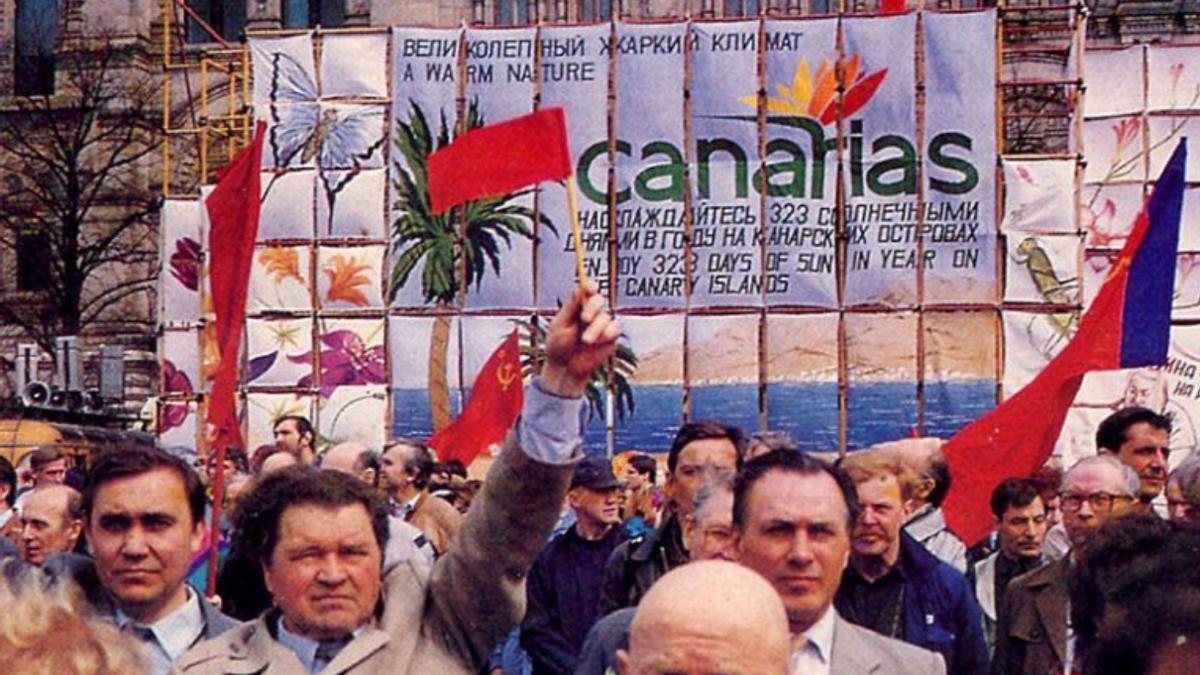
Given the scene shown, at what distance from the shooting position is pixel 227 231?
404 inches

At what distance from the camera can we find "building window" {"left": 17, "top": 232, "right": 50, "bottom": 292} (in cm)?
4038

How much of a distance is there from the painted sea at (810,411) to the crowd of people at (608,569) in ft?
42.0

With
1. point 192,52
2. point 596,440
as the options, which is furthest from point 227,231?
point 192,52

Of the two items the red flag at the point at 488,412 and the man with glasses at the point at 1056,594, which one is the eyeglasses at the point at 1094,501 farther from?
the red flag at the point at 488,412

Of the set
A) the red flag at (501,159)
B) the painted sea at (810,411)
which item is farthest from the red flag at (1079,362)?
the painted sea at (810,411)

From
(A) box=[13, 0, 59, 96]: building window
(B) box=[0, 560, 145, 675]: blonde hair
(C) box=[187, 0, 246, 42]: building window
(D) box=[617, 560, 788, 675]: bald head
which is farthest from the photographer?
(A) box=[13, 0, 59, 96]: building window

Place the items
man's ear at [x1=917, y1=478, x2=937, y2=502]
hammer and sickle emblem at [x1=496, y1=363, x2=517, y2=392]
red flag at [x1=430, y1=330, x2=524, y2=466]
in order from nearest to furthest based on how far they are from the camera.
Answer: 1. man's ear at [x1=917, y1=478, x2=937, y2=502]
2. hammer and sickle emblem at [x1=496, y1=363, x2=517, y2=392]
3. red flag at [x1=430, y1=330, x2=524, y2=466]

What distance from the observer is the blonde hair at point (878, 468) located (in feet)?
21.5

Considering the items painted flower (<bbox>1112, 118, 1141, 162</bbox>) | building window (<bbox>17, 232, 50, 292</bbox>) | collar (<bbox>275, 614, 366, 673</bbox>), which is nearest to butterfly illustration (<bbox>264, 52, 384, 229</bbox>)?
painted flower (<bbox>1112, 118, 1141, 162</bbox>)

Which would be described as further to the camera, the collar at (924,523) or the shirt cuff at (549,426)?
the collar at (924,523)

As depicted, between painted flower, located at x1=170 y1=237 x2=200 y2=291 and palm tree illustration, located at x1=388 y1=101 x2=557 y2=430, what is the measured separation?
347 cm

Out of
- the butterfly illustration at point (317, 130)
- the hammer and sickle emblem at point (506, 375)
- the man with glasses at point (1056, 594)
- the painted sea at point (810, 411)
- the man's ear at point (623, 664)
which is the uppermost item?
the butterfly illustration at point (317, 130)

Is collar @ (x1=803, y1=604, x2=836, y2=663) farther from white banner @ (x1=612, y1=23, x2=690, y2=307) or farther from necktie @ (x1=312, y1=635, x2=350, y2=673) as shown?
white banner @ (x1=612, y1=23, x2=690, y2=307)

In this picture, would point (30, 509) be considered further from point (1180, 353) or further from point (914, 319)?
point (1180, 353)
